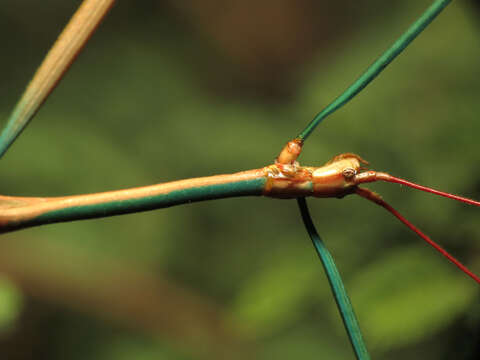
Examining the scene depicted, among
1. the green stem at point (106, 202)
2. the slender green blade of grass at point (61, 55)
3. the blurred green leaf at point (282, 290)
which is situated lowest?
the blurred green leaf at point (282, 290)

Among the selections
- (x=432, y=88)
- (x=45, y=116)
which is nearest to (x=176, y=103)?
(x=45, y=116)

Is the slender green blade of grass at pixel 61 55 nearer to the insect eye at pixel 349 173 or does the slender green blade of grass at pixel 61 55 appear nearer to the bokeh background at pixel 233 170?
the insect eye at pixel 349 173

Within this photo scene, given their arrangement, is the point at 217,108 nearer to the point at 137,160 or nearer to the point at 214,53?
the point at 137,160

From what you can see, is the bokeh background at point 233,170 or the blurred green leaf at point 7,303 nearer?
the bokeh background at point 233,170

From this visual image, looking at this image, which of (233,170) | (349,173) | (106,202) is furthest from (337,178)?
(233,170)

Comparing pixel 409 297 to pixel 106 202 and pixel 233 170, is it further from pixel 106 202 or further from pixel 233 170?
pixel 233 170

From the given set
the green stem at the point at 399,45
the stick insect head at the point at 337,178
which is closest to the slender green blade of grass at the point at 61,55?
the green stem at the point at 399,45
